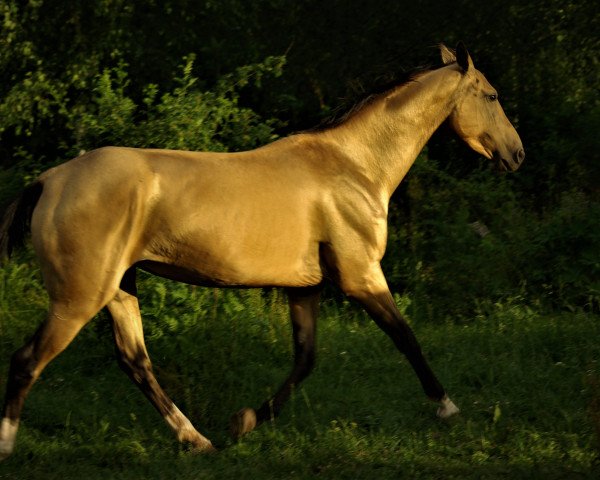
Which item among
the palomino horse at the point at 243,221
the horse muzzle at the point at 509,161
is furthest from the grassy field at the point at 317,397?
the horse muzzle at the point at 509,161

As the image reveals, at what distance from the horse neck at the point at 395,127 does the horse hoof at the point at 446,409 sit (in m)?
1.25

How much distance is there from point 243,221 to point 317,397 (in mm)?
1418

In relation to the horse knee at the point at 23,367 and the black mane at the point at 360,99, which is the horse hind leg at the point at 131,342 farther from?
the black mane at the point at 360,99

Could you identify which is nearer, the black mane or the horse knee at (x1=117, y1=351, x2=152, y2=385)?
the horse knee at (x1=117, y1=351, x2=152, y2=385)

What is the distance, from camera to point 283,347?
281 inches

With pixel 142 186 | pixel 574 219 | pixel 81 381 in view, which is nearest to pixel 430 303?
pixel 574 219

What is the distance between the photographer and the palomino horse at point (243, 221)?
5191 millimetres

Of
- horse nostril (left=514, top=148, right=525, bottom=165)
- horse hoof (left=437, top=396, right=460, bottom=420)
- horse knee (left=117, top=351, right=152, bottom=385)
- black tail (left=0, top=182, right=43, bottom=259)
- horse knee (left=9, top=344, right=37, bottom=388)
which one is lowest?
horse hoof (left=437, top=396, right=460, bottom=420)

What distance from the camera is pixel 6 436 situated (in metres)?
5.29

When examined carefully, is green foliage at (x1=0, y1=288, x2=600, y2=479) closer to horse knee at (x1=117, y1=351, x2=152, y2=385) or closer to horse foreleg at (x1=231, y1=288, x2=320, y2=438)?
horse foreleg at (x1=231, y1=288, x2=320, y2=438)

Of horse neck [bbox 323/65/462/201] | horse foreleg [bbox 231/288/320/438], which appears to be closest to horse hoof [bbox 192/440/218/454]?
horse foreleg [bbox 231/288/320/438]

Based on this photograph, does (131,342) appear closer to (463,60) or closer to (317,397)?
(317,397)

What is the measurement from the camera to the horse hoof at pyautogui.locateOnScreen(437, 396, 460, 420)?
18.9 ft

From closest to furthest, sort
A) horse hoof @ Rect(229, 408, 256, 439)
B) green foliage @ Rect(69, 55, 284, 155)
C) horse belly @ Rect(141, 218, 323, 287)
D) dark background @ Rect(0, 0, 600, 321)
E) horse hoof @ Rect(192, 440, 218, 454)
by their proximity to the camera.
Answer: horse belly @ Rect(141, 218, 323, 287) → horse hoof @ Rect(192, 440, 218, 454) → horse hoof @ Rect(229, 408, 256, 439) → green foliage @ Rect(69, 55, 284, 155) → dark background @ Rect(0, 0, 600, 321)
